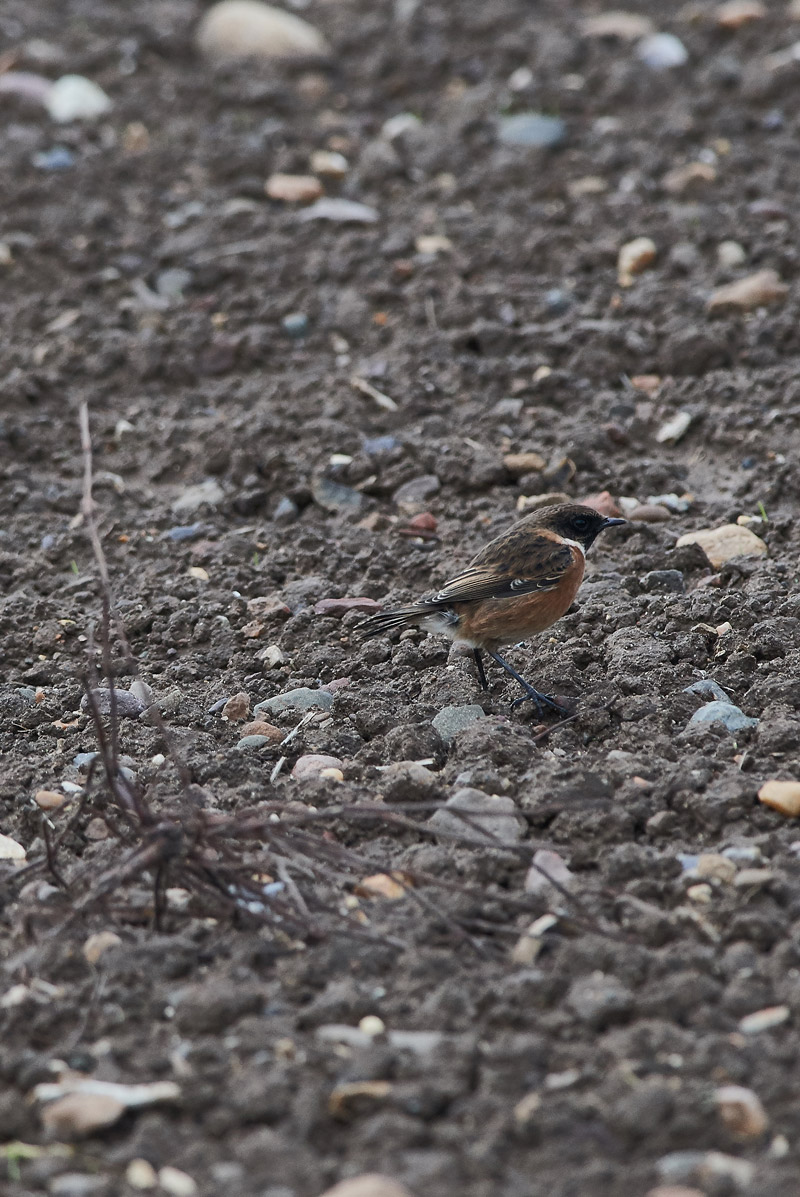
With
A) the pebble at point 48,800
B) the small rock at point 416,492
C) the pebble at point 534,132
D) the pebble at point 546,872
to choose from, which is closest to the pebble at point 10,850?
the pebble at point 48,800

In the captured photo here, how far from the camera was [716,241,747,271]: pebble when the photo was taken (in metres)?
7.87

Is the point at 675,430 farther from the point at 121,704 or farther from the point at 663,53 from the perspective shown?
the point at 663,53

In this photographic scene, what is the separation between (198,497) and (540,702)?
2386 mm

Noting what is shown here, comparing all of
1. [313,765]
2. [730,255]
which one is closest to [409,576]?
[313,765]

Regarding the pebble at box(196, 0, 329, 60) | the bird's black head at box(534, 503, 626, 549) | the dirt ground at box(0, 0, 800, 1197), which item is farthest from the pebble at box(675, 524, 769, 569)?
the pebble at box(196, 0, 329, 60)

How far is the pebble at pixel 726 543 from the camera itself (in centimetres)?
582

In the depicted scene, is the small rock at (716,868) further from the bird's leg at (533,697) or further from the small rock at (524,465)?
the small rock at (524,465)

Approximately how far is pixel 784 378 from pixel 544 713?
274 cm

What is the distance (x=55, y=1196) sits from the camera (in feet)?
9.61

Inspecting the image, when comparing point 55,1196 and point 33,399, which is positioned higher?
point 55,1196

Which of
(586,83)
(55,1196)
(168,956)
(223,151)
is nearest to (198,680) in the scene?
(168,956)

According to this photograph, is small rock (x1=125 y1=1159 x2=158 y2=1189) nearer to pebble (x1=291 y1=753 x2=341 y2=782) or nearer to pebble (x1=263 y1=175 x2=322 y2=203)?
pebble (x1=291 y1=753 x2=341 y2=782)

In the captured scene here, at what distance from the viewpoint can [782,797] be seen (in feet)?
13.4

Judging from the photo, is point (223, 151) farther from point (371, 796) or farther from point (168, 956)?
point (168, 956)
